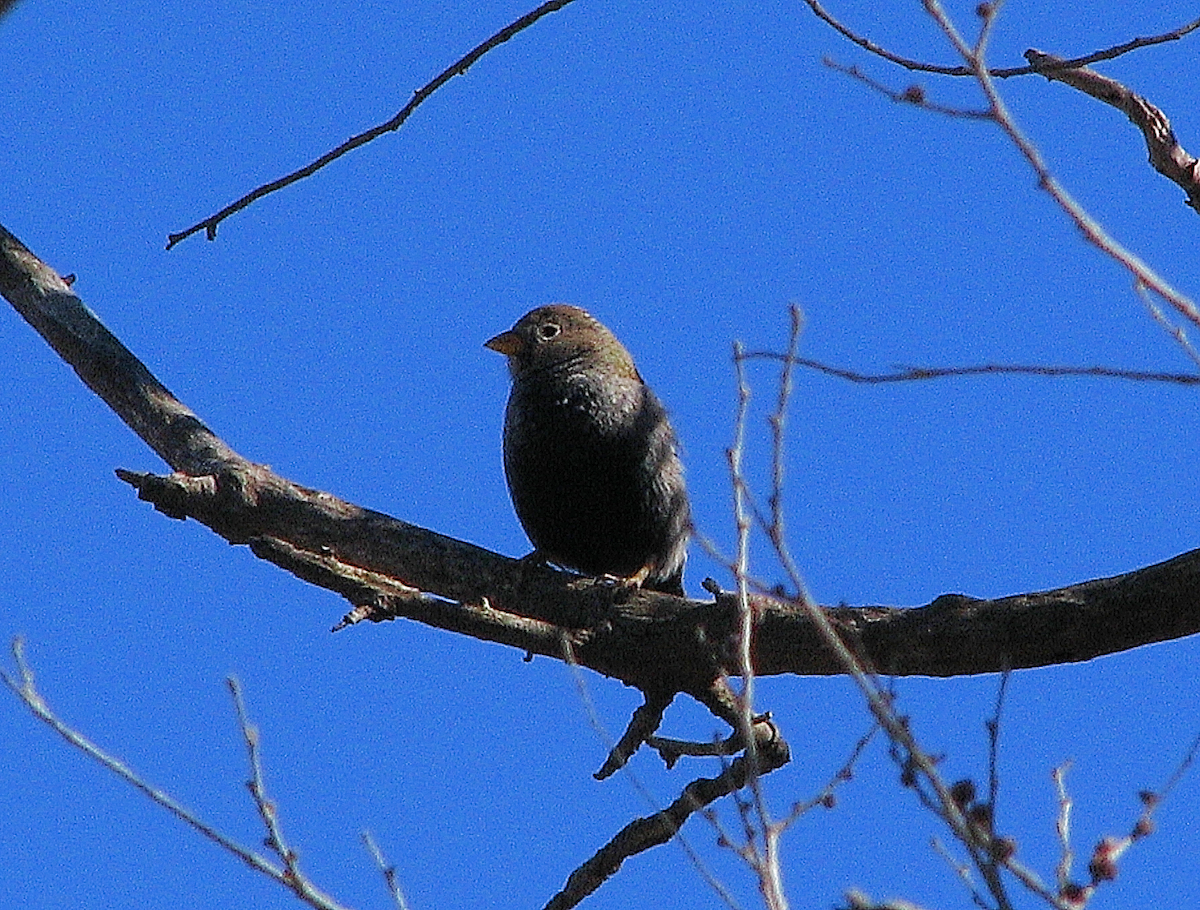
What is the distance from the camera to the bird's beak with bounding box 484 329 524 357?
791 centimetres

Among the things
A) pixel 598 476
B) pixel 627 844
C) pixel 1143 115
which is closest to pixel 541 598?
pixel 627 844

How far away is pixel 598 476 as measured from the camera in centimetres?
715

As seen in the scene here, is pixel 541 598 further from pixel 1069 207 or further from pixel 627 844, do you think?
pixel 1069 207

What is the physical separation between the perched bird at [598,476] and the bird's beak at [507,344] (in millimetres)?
391

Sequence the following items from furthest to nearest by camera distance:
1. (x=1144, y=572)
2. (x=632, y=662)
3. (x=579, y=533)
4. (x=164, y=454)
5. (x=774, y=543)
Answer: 1. (x=579, y=533)
2. (x=164, y=454)
3. (x=632, y=662)
4. (x=1144, y=572)
5. (x=774, y=543)

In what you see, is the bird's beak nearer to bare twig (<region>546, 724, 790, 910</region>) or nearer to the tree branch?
the tree branch

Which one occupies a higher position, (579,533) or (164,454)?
(579,533)

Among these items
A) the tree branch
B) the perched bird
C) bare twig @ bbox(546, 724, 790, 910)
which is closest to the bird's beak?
the perched bird

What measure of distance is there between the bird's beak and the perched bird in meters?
0.39

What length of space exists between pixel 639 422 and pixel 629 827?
9.02 ft

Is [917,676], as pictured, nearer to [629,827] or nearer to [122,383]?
[629,827]

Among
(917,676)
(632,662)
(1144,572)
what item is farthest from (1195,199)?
(632,662)

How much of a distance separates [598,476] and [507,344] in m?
1.05

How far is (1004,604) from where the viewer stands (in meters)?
4.59
